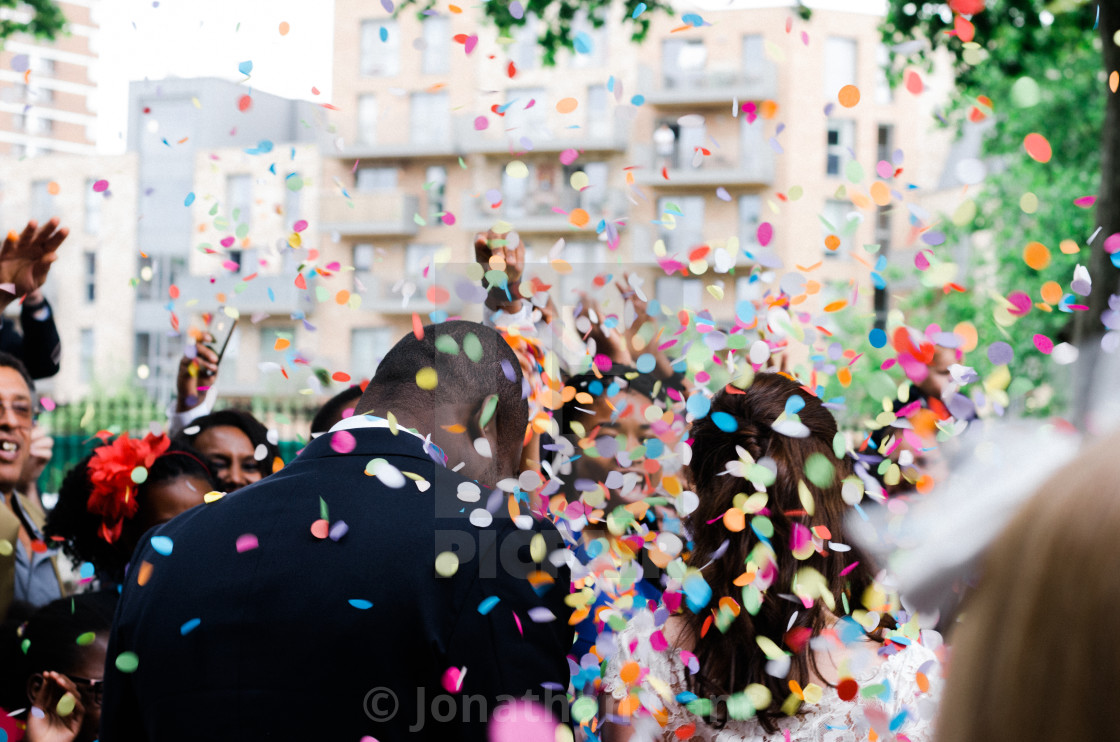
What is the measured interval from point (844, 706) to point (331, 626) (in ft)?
3.15

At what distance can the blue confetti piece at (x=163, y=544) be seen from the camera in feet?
6.19

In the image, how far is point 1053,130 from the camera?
13008 millimetres

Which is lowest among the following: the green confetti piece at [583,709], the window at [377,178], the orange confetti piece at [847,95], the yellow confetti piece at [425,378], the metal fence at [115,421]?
the metal fence at [115,421]

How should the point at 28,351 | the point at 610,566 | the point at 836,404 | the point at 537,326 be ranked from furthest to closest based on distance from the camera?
the point at 28,351 < the point at 537,326 < the point at 610,566 < the point at 836,404

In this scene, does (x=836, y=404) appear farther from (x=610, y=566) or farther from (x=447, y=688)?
(x=447, y=688)

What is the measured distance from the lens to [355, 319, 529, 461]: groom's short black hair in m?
2.06

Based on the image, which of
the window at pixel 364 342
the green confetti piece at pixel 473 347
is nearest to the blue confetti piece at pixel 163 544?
the green confetti piece at pixel 473 347

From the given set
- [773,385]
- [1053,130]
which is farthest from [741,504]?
[1053,130]

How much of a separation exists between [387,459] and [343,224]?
22925 millimetres

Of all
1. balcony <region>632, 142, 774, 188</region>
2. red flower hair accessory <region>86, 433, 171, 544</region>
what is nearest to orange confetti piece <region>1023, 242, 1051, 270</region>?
red flower hair accessory <region>86, 433, 171, 544</region>

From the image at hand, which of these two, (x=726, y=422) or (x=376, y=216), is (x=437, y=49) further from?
(x=726, y=422)

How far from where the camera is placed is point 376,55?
24.0m

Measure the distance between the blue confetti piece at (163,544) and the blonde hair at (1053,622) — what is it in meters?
1.55

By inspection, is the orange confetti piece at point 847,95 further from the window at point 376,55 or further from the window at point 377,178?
the window at point 376,55
